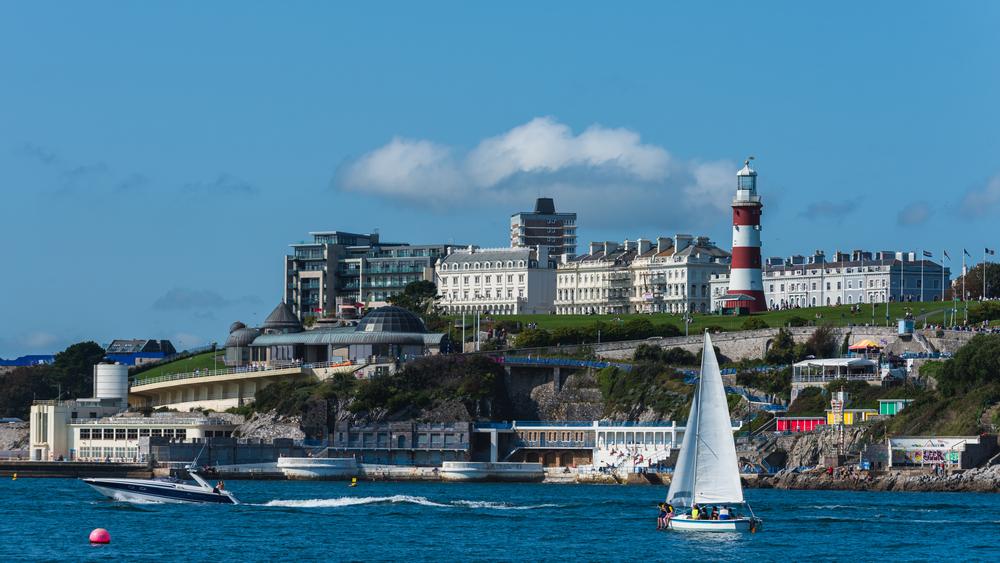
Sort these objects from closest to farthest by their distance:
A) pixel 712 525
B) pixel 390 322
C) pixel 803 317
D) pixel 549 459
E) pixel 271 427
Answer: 1. pixel 712 525
2. pixel 549 459
3. pixel 271 427
4. pixel 390 322
5. pixel 803 317

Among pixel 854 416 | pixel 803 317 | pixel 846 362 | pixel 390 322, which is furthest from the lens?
pixel 803 317

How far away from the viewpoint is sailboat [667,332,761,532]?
3115 inches

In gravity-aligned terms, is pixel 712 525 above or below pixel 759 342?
below

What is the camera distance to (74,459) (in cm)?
14525

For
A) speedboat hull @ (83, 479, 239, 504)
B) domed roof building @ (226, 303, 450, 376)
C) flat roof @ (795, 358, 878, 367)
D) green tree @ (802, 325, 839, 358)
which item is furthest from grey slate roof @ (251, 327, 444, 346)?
speedboat hull @ (83, 479, 239, 504)

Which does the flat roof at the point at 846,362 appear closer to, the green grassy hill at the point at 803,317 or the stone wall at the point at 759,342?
the stone wall at the point at 759,342

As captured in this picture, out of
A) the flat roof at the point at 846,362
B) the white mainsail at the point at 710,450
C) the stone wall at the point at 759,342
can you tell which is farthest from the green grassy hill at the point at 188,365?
the white mainsail at the point at 710,450

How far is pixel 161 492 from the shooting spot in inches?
3866

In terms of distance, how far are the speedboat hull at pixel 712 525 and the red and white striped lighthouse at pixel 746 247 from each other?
91107 mm

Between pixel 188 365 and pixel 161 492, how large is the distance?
83.7m

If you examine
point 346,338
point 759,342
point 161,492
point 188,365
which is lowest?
point 161,492

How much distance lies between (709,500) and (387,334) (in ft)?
262

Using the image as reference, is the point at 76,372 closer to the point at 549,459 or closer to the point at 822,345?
the point at 549,459

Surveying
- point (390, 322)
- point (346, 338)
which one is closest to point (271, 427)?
point (346, 338)
